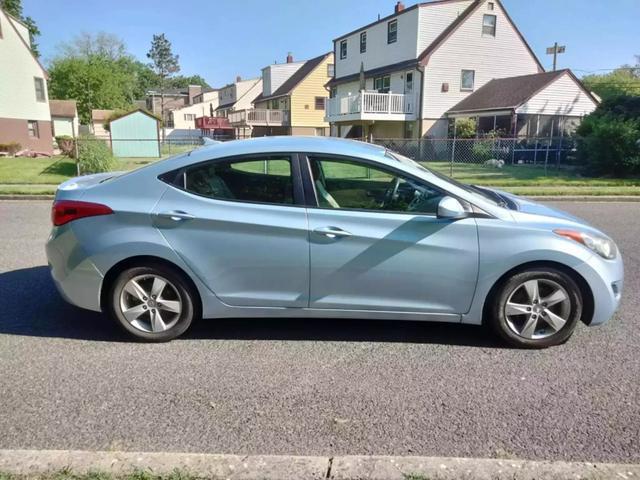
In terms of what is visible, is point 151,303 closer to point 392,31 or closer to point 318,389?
point 318,389

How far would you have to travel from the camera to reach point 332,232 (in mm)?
3520

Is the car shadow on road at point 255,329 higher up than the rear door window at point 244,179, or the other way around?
the rear door window at point 244,179

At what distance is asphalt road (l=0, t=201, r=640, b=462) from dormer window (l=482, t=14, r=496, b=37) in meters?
27.1

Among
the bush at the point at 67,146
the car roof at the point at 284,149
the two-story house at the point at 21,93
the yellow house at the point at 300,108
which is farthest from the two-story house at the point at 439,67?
the car roof at the point at 284,149

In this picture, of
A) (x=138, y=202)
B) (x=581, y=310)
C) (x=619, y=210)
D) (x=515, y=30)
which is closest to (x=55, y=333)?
(x=138, y=202)

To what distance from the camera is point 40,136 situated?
30.8 m

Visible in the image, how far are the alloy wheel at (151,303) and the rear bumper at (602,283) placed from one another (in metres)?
3.07

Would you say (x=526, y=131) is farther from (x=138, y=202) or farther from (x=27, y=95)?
(x=27, y=95)

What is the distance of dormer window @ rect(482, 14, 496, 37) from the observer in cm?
2733

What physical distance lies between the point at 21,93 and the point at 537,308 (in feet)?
111

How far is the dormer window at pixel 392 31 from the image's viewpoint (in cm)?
2819

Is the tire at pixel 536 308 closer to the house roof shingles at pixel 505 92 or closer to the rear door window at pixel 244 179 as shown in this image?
the rear door window at pixel 244 179

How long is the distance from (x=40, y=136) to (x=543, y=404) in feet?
114

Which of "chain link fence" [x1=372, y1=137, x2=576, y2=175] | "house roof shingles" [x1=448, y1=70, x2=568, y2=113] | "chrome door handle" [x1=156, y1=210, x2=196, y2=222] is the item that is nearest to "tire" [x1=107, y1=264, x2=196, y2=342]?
"chrome door handle" [x1=156, y1=210, x2=196, y2=222]
